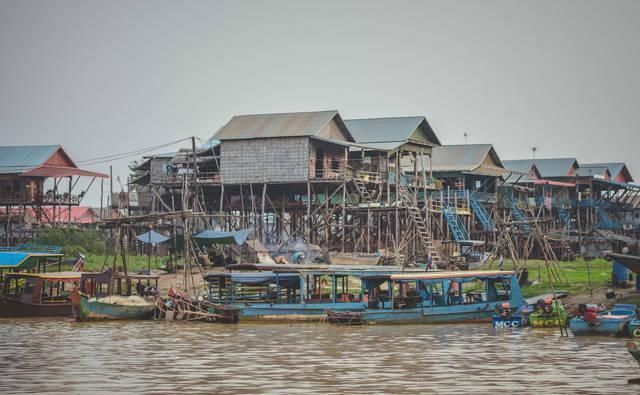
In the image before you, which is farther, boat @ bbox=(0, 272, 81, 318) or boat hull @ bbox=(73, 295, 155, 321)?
boat @ bbox=(0, 272, 81, 318)

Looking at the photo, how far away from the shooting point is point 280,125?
54250mm

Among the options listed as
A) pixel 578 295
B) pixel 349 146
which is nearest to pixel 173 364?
pixel 578 295

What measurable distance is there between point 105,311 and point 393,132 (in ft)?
87.4

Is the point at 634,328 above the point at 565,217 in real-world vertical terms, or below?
below

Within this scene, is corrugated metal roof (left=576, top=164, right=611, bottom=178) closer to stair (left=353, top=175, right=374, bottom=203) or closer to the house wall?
stair (left=353, top=175, right=374, bottom=203)

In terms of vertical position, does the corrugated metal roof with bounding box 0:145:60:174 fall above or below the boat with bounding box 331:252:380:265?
above

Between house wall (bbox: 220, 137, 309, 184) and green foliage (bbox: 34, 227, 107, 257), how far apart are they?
25.1 ft

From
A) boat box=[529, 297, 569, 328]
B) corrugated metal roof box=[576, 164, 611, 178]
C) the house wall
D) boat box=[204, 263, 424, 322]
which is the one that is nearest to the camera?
boat box=[529, 297, 569, 328]

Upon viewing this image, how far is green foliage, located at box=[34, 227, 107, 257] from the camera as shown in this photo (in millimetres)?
53094

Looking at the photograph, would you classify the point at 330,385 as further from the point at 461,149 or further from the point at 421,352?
the point at 461,149

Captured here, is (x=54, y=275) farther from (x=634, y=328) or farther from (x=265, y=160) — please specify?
(x=634, y=328)

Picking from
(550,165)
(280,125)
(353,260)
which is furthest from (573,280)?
(550,165)

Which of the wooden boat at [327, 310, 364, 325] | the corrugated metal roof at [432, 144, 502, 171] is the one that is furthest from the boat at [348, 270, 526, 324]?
the corrugated metal roof at [432, 144, 502, 171]

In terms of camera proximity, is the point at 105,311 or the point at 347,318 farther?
the point at 105,311
